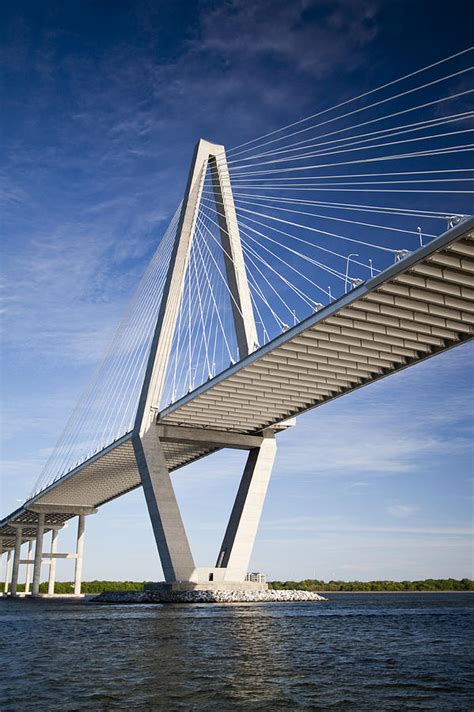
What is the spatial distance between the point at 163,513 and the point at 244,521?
4.31 m

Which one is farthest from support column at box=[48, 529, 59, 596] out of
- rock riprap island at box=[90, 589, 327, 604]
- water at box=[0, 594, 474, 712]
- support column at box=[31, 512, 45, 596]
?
water at box=[0, 594, 474, 712]

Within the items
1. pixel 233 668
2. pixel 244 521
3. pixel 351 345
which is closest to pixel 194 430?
pixel 244 521

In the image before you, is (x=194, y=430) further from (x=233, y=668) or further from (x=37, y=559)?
(x=37, y=559)

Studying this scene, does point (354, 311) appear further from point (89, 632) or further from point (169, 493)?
point (169, 493)

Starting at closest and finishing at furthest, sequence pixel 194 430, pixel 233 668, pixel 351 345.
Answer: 1. pixel 233 668
2. pixel 351 345
3. pixel 194 430

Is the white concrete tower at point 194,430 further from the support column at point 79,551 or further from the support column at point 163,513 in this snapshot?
the support column at point 79,551

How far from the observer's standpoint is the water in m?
9.51

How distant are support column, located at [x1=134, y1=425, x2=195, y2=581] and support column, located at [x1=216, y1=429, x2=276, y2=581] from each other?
8.58ft

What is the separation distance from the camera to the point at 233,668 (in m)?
12.5

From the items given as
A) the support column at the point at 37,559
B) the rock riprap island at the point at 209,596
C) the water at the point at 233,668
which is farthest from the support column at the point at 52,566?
the water at the point at 233,668

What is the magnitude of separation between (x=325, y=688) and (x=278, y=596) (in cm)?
2851

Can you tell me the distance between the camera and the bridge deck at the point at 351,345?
19.5 metres

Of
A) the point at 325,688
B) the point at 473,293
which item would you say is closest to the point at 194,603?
the point at 473,293

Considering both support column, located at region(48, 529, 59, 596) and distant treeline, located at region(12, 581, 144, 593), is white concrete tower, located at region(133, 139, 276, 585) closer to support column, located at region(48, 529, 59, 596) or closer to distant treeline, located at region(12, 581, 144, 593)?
support column, located at region(48, 529, 59, 596)
